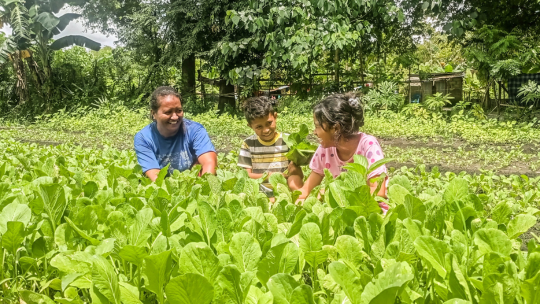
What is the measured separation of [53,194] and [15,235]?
157 mm

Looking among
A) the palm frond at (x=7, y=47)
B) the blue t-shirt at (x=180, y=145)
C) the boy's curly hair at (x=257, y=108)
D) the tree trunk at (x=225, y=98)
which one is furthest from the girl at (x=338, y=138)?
the palm frond at (x=7, y=47)

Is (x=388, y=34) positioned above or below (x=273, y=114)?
above

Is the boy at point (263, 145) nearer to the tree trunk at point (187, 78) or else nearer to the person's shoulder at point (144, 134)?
the person's shoulder at point (144, 134)

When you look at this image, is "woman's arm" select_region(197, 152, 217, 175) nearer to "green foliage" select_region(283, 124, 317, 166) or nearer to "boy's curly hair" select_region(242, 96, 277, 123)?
"boy's curly hair" select_region(242, 96, 277, 123)

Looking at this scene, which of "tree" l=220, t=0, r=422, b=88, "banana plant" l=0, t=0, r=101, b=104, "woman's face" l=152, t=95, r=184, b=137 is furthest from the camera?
"banana plant" l=0, t=0, r=101, b=104

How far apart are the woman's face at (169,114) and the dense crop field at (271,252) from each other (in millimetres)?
2221

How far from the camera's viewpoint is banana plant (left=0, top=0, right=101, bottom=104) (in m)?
16.0

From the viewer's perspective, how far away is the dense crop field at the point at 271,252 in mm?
835

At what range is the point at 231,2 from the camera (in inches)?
577

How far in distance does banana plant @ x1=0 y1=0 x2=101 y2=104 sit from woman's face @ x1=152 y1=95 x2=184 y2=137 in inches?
544

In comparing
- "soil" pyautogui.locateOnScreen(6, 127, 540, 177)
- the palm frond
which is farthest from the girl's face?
the palm frond

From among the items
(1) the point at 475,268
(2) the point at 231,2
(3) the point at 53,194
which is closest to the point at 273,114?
(3) the point at 53,194

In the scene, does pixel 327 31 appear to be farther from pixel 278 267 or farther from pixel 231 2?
pixel 278 267

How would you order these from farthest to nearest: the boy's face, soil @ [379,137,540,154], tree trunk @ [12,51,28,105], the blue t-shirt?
tree trunk @ [12,51,28,105] → soil @ [379,137,540,154] → the blue t-shirt → the boy's face
